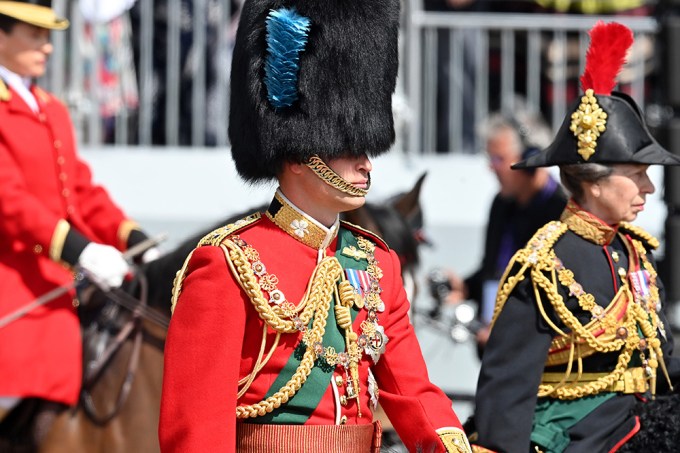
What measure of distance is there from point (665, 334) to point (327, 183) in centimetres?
135

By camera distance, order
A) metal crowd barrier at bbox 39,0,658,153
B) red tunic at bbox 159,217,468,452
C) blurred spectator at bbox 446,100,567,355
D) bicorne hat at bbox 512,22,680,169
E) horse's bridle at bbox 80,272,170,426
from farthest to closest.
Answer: metal crowd barrier at bbox 39,0,658,153
blurred spectator at bbox 446,100,567,355
horse's bridle at bbox 80,272,170,426
bicorne hat at bbox 512,22,680,169
red tunic at bbox 159,217,468,452

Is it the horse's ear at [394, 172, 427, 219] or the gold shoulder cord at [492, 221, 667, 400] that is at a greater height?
the horse's ear at [394, 172, 427, 219]

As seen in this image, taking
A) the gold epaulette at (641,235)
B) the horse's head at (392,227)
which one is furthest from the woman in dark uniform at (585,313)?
the horse's head at (392,227)

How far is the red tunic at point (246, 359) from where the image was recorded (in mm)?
2922

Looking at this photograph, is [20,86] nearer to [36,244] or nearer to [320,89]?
[36,244]

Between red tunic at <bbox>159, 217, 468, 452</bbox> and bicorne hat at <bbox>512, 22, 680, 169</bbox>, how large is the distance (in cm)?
78

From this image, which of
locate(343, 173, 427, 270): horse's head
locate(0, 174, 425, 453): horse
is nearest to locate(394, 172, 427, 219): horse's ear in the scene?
locate(343, 173, 427, 270): horse's head

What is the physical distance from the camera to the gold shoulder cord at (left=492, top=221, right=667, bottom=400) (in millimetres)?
3729

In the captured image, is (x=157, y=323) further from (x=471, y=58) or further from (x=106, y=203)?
(x=471, y=58)

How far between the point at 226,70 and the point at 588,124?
15.0ft

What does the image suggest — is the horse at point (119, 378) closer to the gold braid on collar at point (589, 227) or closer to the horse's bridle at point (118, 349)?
the horse's bridle at point (118, 349)

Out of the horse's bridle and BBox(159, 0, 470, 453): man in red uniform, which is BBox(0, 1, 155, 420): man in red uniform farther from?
BBox(159, 0, 470, 453): man in red uniform

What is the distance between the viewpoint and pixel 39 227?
5133 mm

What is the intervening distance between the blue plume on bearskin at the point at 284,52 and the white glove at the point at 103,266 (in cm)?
204
